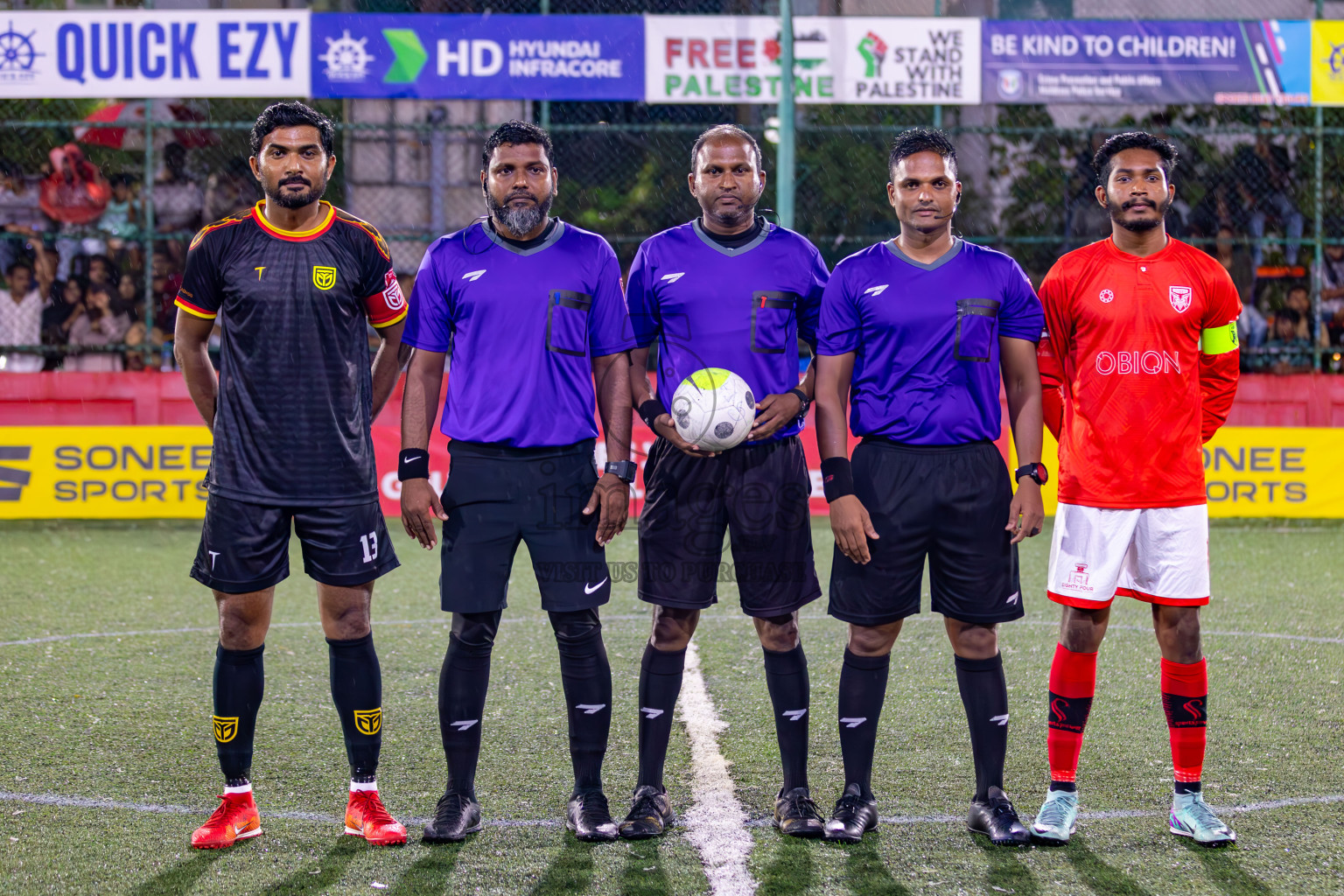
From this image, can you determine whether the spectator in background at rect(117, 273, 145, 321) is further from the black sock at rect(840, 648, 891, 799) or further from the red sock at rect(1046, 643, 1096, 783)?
the red sock at rect(1046, 643, 1096, 783)

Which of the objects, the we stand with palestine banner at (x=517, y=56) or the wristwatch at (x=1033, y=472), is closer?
the wristwatch at (x=1033, y=472)

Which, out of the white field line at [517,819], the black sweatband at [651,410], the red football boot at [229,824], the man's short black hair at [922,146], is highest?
the man's short black hair at [922,146]

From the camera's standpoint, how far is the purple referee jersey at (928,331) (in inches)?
159

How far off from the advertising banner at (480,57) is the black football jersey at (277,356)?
940 cm

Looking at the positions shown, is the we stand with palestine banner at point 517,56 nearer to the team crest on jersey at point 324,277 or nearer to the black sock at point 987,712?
the team crest on jersey at point 324,277

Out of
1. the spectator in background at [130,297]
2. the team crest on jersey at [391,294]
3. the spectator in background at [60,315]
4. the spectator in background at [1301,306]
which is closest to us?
the team crest on jersey at [391,294]

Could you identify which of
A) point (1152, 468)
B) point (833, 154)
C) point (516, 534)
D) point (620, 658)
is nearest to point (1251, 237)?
point (833, 154)

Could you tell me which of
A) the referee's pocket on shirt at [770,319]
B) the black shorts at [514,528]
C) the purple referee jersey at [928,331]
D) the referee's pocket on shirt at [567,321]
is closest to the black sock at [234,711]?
the black shorts at [514,528]

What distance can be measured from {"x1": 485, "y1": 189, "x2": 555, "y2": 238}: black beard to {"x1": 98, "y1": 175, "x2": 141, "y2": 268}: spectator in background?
10.3 m

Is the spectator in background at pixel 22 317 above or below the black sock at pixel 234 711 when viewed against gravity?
above

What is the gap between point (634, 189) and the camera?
13844mm

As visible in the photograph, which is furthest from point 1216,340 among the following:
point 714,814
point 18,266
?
point 18,266

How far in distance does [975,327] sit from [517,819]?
209 cm

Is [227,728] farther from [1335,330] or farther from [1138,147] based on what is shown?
[1335,330]
